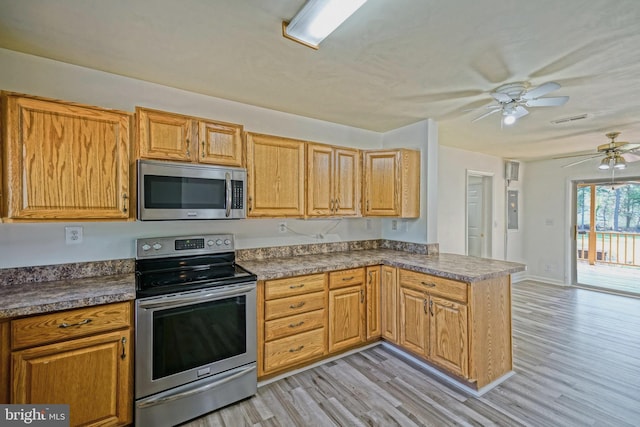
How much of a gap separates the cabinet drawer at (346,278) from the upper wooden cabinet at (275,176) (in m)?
0.69

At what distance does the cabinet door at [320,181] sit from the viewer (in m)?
2.89

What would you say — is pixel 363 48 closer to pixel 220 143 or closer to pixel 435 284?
pixel 220 143

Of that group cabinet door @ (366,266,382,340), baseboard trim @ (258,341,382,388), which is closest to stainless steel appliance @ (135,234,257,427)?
baseboard trim @ (258,341,382,388)

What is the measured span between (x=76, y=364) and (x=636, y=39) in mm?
3853

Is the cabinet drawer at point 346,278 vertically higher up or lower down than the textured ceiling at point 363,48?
lower down

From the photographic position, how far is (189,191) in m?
2.20

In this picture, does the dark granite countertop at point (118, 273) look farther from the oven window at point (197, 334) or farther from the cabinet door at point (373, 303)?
the oven window at point (197, 334)

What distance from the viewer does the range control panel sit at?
225 cm

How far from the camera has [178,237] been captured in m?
2.37

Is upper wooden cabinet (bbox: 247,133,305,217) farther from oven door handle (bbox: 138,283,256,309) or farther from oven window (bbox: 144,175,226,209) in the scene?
oven door handle (bbox: 138,283,256,309)

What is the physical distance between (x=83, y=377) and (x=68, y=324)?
1.12 feet

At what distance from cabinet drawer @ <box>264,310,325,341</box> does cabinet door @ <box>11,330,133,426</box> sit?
970 mm

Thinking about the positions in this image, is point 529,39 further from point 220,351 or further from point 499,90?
point 220,351

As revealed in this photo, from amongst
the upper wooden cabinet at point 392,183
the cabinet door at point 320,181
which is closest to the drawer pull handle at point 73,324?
the cabinet door at point 320,181
